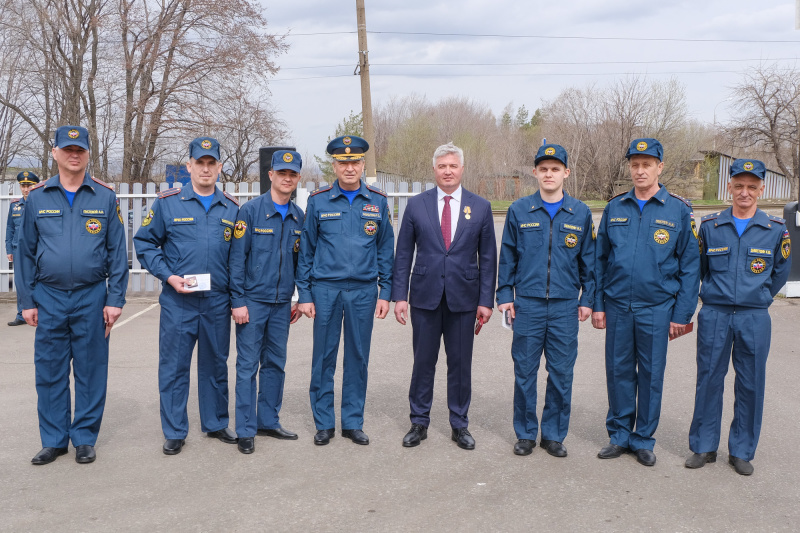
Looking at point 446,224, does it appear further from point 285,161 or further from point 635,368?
point 635,368

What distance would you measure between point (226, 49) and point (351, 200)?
17958 millimetres

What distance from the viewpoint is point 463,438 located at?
498cm

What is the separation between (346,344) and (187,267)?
1.21m

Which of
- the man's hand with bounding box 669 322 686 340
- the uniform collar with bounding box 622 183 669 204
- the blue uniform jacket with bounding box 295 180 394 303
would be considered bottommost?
the man's hand with bounding box 669 322 686 340

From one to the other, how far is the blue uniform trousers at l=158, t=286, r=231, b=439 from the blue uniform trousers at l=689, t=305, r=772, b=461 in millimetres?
3164

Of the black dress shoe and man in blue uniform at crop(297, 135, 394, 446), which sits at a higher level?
man in blue uniform at crop(297, 135, 394, 446)

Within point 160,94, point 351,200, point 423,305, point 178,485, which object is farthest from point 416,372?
point 160,94

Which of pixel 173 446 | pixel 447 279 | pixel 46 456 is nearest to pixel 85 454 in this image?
pixel 46 456

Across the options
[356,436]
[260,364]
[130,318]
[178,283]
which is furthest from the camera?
[130,318]

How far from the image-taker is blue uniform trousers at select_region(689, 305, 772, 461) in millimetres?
4527

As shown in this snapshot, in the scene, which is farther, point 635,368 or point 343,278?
point 343,278

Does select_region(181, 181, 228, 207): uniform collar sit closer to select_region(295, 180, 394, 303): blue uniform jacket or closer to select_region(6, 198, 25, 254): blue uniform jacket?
select_region(295, 180, 394, 303): blue uniform jacket

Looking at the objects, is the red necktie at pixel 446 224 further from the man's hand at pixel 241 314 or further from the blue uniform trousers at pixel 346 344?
the man's hand at pixel 241 314

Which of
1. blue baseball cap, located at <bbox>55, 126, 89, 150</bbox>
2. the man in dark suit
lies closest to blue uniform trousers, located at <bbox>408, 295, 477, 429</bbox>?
the man in dark suit
